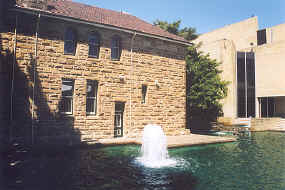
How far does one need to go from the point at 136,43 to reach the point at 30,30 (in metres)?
7.22

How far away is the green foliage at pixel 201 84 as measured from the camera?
76.4 ft

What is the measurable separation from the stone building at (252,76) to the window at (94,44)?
72.3ft

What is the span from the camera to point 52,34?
14.2 metres

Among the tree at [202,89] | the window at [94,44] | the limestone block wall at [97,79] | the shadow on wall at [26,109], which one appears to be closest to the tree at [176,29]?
the tree at [202,89]

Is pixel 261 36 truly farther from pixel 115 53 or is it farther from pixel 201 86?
pixel 115 53

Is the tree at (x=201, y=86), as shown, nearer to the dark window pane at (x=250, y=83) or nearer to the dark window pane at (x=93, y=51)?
the dark window pane at (x=250, y=83)

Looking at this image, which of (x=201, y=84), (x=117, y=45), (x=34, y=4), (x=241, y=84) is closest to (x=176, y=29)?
(x=241, y=84)

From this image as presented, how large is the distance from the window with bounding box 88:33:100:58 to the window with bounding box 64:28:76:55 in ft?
3.59

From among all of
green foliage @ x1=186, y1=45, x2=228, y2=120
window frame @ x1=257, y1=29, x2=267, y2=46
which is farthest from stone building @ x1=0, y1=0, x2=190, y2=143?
window frame @ x1=257, y1=29, x2=267, y2=46

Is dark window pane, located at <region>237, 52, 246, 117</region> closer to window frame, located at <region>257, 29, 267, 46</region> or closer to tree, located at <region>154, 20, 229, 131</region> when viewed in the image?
tree, located at <region>154, 20, 229, 131</region>

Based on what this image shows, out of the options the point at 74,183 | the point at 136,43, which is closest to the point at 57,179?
the point at 74,183

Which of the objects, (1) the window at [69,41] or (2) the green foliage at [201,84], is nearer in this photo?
(1) the window at [69,41]

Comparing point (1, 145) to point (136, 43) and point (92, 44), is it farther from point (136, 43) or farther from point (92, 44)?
point (136, 43)

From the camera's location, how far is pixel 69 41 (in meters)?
15.0
